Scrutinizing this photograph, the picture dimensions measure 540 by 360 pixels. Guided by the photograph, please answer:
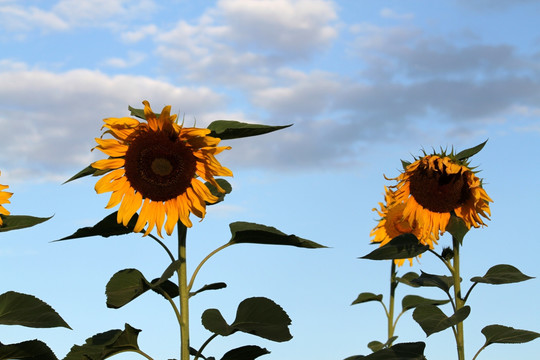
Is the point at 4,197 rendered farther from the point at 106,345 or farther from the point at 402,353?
the point at 402,353

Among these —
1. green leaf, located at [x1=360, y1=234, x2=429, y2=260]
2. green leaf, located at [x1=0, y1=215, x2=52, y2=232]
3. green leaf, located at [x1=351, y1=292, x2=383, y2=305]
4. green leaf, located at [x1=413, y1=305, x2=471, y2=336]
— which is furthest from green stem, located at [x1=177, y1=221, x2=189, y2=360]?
green leaf, located at [x1=351, y1=292, x2=383, y2=305]

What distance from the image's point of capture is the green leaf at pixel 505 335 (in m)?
5.27

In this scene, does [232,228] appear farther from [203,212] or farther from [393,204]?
[393,204]

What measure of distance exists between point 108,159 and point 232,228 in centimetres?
106

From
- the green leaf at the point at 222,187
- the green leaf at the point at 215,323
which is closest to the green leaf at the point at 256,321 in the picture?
the green leaf at the point at 215,323

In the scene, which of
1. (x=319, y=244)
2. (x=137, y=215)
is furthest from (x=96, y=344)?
(x=319, y=244)

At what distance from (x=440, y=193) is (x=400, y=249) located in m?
0.87

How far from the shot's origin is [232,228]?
5.02 metres

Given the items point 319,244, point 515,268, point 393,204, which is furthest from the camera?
point 393,204

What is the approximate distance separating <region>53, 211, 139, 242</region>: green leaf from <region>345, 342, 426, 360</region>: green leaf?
6.77 ft

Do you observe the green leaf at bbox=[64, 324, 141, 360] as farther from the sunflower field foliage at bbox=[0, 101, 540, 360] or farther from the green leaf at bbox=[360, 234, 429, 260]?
the green leaf at bbox=[360, 234, 429, 260]

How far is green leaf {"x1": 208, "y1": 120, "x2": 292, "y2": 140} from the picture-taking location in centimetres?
471

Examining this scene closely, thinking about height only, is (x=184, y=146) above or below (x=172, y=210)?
above

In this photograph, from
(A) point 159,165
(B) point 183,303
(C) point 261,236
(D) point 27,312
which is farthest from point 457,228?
(D) point 27,312
